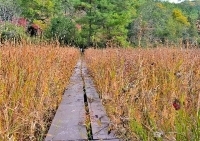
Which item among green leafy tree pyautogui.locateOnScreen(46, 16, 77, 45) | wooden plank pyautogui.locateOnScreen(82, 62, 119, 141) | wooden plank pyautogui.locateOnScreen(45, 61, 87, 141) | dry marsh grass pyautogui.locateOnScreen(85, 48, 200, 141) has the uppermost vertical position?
green leafy tree pyautogui.locateOnScreen(46, 16, 77, 45)

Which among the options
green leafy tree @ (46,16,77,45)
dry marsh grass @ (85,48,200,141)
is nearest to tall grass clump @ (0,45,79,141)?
dry marsh grass @ (85,48,200,141)

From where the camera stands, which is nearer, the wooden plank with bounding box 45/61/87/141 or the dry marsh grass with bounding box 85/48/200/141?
the dry marsh grass with bounding box 85/48/200/141

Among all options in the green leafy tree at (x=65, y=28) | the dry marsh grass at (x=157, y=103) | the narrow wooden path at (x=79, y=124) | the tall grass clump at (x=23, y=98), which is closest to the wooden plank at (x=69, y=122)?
the narrow wooden path at (x=79, y=124)

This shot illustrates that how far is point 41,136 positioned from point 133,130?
0.71 m

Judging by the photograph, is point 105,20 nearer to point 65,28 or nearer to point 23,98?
point 65,28

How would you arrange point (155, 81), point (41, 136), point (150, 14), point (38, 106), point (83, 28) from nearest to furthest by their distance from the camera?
point (41, 136) < point (38, 106) < point (155, 81) < point (83, 28) < point (150, 14)

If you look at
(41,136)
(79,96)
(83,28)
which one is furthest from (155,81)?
(83,28)

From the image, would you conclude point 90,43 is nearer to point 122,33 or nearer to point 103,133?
point 122,33

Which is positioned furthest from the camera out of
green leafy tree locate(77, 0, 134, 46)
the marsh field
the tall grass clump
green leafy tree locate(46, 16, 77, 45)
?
green leafy tree locate(77, 0, 134, 46)

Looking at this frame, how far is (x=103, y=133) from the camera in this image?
265 centimetres

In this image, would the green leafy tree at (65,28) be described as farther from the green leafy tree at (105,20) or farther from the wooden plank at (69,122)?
the wooden plank at (69,122)

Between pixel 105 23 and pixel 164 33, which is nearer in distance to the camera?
pixel 105 23

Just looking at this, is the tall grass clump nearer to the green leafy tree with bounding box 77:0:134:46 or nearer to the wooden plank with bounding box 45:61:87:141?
the wooden plank with bounding box 45:61:87:141

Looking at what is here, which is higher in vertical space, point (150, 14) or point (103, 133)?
point (150, 14)
